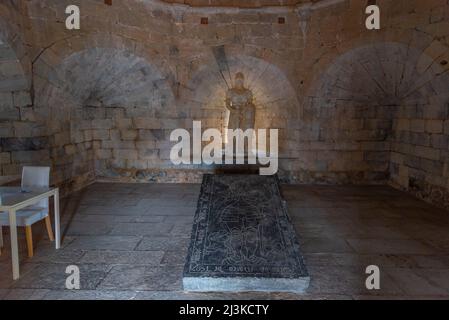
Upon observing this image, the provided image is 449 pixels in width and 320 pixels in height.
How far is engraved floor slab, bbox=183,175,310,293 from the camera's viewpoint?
7.72ft

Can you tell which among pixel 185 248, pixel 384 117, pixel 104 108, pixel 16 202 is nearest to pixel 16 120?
pixel 104 108

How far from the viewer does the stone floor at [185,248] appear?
2.43 m

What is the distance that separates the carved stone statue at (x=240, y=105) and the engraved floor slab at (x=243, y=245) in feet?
9.28

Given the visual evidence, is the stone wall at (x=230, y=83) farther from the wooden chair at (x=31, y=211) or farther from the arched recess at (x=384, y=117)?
the wooden chair at (x=31, y=211)

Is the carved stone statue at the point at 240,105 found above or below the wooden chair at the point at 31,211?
above

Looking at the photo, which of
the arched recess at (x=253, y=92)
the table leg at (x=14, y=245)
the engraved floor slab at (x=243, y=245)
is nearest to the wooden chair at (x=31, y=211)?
the table leg at (x=14, y=245)

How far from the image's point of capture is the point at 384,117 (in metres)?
6.13

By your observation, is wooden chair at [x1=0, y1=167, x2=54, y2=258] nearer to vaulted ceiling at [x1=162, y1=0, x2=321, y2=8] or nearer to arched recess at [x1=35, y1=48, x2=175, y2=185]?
arched recess at [x1=35, y1=48, x2=175, y2=185]

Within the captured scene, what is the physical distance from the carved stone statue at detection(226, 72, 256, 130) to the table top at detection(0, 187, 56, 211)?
3947 millimetres

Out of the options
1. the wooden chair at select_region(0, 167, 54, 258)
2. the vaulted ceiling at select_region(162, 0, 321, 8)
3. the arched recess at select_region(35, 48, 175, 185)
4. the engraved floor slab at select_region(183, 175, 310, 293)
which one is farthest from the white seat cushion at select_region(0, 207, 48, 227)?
the vaulted ceiling at select_region(162, 0, 321, 8)

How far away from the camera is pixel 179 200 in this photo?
505cm

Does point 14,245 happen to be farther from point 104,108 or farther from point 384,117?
point 384,117
